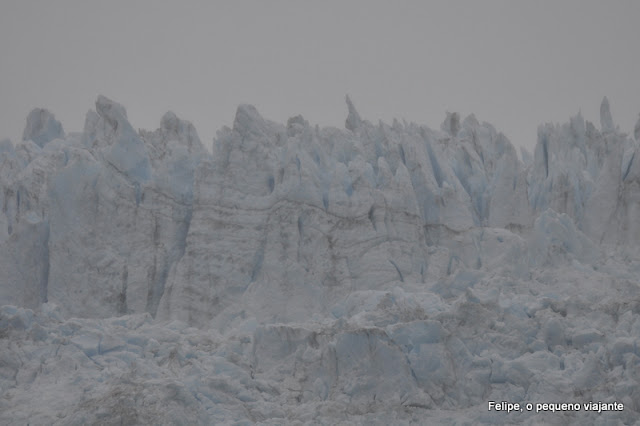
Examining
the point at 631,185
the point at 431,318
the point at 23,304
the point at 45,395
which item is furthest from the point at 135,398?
the point at 631,185

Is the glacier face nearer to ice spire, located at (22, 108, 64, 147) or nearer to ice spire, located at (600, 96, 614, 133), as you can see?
ice spire, located at (22, 108, 64, 147)

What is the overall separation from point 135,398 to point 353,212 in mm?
9969

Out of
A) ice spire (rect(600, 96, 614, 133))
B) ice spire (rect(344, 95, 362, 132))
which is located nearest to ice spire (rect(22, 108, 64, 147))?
ice spire (rect(344, 95, 362, 132))

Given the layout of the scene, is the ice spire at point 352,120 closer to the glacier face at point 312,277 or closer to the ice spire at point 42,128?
the glacier face at point 312,277

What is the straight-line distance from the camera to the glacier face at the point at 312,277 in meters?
19.1

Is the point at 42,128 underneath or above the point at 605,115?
underneath

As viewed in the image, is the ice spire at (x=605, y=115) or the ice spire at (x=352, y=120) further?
the ice spire at (x=605, y=115)

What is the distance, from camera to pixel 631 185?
3030 centimetres

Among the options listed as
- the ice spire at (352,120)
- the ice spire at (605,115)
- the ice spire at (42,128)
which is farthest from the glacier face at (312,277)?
the ice spire at (605,115)

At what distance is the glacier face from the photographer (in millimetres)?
19078

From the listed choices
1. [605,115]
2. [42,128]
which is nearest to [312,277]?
[42,128]

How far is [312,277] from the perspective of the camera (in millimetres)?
25016

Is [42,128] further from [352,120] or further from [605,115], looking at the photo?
[605,115]

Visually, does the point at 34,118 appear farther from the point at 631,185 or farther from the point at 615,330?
the point at 615,330
